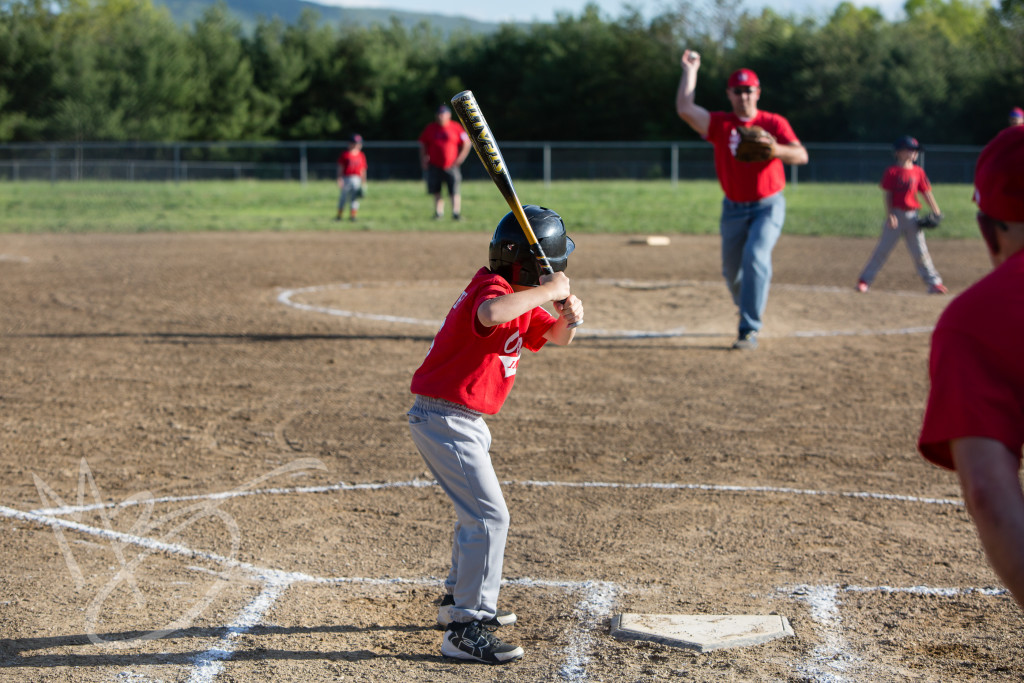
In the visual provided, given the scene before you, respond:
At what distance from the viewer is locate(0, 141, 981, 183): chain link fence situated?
32.8m

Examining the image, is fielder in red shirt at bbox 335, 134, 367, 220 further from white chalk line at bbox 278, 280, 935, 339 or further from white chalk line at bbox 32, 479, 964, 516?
white chalk line at bbox 32, 479, 964, 516

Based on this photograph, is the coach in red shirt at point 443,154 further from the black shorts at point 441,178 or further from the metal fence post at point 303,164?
the metal fence post at point 303,164

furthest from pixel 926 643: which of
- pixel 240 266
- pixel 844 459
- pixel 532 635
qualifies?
pixel 240 266

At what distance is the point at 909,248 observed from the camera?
12.4 m

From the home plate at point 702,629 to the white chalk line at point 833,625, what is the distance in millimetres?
149

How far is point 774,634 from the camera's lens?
367cm

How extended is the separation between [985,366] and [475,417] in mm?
2081

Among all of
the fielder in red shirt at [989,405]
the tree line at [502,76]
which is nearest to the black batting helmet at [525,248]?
the fielder in red shirt at [989,405]

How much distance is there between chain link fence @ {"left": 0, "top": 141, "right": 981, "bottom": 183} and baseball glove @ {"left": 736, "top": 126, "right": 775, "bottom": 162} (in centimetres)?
2478

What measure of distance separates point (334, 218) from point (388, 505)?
1743cm

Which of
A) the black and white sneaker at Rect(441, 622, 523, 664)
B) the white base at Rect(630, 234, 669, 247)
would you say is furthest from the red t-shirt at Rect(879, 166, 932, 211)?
the black and white sneaker at Rect(441, 622, 523, 664)

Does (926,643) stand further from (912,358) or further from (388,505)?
(912,358)

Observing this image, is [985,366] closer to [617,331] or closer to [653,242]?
[617,331]

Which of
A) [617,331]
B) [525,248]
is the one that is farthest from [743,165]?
[525,248]
